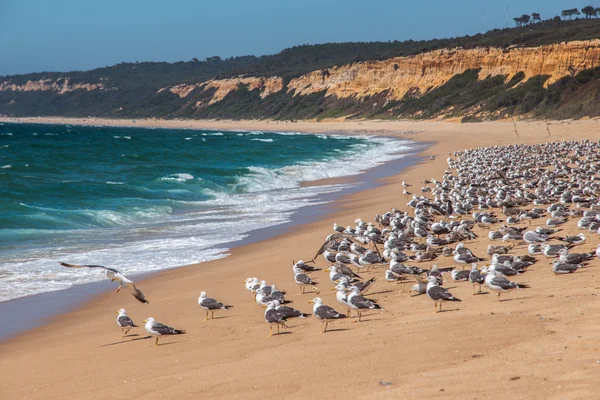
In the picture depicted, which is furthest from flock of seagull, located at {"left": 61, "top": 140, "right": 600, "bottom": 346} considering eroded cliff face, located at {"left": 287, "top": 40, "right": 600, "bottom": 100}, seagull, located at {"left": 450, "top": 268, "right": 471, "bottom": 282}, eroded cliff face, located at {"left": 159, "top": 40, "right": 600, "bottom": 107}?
eroded cliff face, located at {"left": 287, "top": 40, "right": 600, "bottom": 100}

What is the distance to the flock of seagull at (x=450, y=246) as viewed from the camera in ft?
31.7

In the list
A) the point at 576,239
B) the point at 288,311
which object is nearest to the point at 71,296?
the point at 288,311

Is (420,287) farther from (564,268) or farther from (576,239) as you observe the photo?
(576,239)

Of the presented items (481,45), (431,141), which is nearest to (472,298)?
(431,141)

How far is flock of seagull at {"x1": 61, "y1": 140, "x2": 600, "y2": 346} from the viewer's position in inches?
380

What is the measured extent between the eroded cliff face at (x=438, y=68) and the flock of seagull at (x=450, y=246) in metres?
63.1

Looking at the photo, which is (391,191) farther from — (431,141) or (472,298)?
(431,141)

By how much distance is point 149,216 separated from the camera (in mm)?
23672

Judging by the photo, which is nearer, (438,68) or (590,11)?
(438,68)

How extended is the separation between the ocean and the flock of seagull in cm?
319

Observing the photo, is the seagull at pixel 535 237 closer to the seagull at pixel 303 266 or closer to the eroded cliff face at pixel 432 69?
the seagull at pixel 303 266

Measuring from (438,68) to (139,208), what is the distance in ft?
300

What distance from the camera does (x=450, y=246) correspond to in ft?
46.0

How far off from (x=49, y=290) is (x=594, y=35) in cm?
8716
